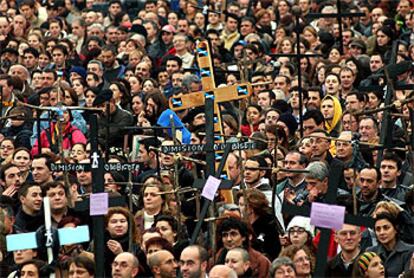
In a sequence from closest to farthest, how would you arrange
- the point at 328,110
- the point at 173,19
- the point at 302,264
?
the point at 302,264 → the point at 328,110 → the point at 173,19

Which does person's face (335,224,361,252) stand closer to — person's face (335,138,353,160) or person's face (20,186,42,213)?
person's face (335,138,353,160)

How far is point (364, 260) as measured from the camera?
17688mm

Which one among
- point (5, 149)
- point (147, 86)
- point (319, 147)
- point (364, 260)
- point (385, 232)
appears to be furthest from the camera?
point (147, 86)

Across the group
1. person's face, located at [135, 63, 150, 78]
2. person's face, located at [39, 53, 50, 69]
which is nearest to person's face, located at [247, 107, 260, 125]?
person's face, located at [135, 63, 150, 78]

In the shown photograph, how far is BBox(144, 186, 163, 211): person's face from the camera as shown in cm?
2044

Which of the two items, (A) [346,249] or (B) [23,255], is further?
(B) [23,255]

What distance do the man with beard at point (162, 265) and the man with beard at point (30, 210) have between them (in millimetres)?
2354

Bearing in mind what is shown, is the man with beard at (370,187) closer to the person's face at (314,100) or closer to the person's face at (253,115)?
the person's face at (253,115)

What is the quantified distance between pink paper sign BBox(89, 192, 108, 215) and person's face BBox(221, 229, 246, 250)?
1.35 meters

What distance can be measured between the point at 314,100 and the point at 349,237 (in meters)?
6.76

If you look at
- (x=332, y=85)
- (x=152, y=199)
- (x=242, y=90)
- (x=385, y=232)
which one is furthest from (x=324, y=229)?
(x=332, y=85)

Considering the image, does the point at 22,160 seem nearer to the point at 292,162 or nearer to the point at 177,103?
the point at 177,103

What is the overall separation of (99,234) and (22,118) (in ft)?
17.4

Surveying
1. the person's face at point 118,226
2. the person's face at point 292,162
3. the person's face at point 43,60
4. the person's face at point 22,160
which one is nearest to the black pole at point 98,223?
the person's face at point 118,226
